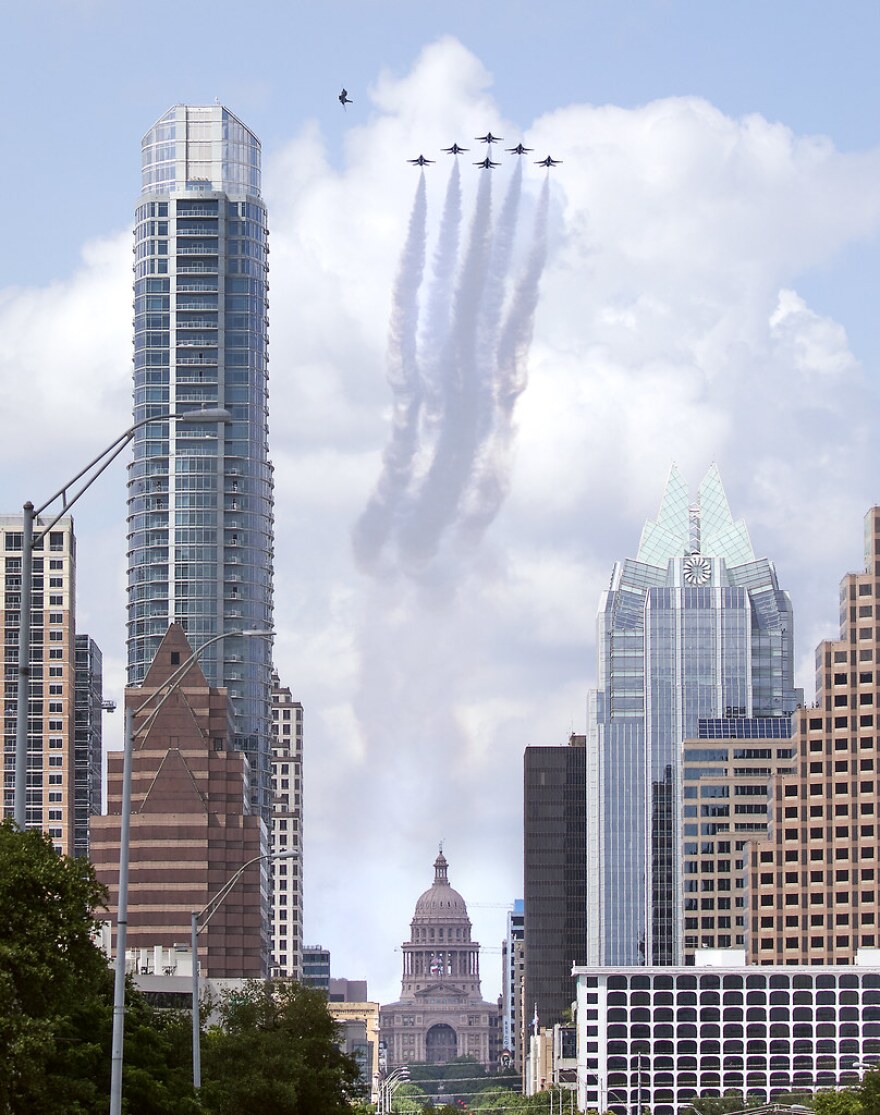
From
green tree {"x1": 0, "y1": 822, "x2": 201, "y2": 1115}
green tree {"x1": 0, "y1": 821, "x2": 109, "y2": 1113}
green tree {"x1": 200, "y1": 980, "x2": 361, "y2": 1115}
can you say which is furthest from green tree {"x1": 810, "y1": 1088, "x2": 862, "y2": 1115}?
green tree {"x1": 0, "y1": 821, "x2": 109, "y2": 1113}

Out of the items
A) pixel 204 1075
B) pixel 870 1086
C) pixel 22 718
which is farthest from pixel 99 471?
pixel 870 1086

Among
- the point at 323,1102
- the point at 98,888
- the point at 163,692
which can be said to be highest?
the point at 163,692

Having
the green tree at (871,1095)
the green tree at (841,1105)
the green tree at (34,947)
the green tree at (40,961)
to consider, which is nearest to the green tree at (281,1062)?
the green tree at (40,961)

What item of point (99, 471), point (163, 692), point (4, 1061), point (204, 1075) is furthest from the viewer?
point (204, 1075)

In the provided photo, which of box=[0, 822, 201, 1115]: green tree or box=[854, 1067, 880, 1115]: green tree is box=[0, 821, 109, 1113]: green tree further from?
box=[854, 1067, 880, 1115]: green tree

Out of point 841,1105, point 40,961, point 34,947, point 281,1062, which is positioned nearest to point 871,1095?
point 841,1105

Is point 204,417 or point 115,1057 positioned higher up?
point 204,417

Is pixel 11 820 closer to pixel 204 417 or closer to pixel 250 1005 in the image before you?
pixel 204 417

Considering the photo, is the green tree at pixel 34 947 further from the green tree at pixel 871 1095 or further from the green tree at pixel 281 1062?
the green tree at pixel 871 1095
